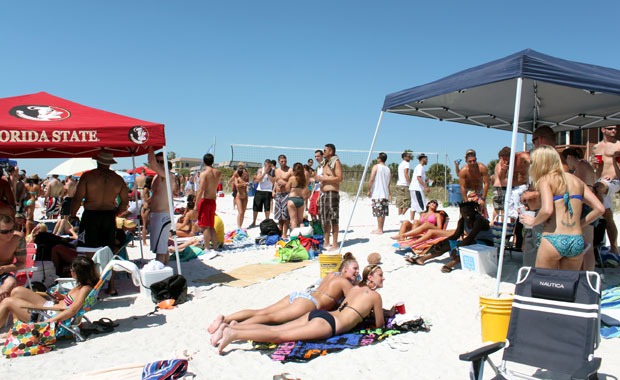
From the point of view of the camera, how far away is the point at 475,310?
423 centimetres

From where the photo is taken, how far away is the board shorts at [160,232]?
5.70 metres

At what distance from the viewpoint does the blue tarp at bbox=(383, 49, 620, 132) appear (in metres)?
4.00

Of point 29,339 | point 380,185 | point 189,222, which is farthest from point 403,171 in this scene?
point 29,339

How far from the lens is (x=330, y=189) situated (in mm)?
6949

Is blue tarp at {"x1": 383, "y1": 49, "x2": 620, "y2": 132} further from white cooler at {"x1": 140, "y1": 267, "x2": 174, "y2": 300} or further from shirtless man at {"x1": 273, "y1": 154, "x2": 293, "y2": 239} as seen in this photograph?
white cooler at {"x1": 140, "y1": 267, "x2": 174, "y2": 300}

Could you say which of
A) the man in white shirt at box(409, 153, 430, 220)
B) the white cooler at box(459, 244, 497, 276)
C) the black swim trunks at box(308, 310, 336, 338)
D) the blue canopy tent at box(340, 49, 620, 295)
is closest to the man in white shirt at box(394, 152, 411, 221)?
the man in white shirt at box(409, 153, 430, 220)

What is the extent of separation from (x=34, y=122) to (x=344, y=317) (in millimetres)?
3853

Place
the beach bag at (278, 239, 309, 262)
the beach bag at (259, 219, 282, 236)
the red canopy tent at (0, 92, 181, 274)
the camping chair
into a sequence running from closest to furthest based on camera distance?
the camping chair
the red canopy tent at (0, 92, 181, 274)
the beach bag at (278, 239, 309, 262)
the beach bag at (259, 219, 282, 236)

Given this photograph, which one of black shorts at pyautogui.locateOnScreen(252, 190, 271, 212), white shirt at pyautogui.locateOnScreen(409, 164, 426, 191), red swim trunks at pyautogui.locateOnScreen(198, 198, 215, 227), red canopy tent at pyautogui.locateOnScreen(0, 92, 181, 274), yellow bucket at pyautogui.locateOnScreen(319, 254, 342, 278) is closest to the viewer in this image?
red canopy tent at pyautogui.locateOnScreen(0, 92, 181, 274)

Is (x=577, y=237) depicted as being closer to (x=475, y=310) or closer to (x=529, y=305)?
(x=529, y=305)

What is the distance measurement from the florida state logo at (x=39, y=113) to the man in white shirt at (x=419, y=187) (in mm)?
6358

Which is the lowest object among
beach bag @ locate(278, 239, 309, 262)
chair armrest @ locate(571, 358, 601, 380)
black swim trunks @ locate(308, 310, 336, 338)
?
beach bag @ locate(278, 239, 309, 262)

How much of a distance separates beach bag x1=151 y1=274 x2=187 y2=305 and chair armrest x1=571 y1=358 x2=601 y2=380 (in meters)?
3.76

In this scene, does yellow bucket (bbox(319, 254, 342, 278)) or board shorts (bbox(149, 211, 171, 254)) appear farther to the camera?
board shorts (bbox(149, 211, 171, 254))
